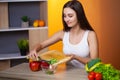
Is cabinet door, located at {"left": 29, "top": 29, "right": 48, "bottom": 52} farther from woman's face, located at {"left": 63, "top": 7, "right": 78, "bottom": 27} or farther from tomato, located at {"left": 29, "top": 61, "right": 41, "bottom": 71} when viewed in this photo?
tomato, located at {"left": 29, "top": 61, "right": 41, "bottom": 71}

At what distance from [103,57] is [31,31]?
1141mm

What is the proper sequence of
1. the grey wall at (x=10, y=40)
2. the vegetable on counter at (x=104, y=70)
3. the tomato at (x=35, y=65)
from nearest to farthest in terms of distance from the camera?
→ the vegetable on counter at (x=104, y=70) < the tomato at (x=35, y=65) < the grey wall at (x=10, y=40)

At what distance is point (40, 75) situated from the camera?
6.04ft

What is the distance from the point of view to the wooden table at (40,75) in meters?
1.78

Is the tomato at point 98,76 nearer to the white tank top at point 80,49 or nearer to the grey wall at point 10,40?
the white tank top at point 80,49

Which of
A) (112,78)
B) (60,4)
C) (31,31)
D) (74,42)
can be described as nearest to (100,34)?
(60,4)

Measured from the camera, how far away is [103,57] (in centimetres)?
391

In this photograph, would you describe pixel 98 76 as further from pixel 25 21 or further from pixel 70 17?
pixel 25 21

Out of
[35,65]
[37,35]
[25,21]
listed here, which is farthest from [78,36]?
[25,21]

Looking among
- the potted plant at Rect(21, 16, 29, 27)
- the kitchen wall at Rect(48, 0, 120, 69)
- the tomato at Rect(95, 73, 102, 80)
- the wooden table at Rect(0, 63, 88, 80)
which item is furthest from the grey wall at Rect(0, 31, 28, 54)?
the tomato at Rect(95, 73, 102, 80)

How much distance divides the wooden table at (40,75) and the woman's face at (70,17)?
0.43m

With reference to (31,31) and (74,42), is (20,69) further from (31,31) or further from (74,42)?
(31,31)

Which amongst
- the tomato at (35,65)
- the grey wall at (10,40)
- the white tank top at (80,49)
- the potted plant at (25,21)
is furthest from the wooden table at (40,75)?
the grey wall at (10,40)

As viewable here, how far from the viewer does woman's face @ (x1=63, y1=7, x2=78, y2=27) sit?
2207 millimetres
